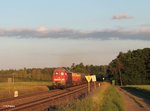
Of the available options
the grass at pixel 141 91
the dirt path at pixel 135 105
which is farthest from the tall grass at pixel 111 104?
the grass at pixel 141 91

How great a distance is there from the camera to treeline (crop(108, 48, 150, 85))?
15338 cm

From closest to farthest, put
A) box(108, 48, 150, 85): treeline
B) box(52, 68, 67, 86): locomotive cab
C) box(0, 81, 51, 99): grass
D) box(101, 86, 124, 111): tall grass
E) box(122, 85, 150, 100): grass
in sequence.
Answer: box(101, 86, 124, 111): tall grass < box(0, 81, 51, 99): grass < box(52, 68, 67, 86): locomotive cab < box(122, 85, 150, 100): grass < box(108, 48, 150, 85): treeline

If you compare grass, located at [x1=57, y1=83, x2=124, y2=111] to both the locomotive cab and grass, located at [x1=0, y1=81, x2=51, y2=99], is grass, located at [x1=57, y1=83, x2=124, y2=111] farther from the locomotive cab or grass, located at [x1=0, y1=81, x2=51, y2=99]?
the locomotive cab

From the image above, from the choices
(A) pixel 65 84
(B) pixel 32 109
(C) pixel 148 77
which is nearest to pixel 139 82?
(C) pixel 148 77

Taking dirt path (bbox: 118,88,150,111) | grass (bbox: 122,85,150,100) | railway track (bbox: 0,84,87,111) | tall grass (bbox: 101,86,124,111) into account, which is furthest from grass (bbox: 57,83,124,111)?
grass (bbox: 122,85,150,100)

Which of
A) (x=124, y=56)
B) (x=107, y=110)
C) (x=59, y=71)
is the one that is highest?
(x=124, y=56)

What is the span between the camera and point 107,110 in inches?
1008

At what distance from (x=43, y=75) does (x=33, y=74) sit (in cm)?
1021

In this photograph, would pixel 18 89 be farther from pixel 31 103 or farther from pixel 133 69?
pixel 133 69

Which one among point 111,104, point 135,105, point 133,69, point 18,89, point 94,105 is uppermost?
point 133,69

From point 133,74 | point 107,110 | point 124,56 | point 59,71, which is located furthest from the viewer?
point 124,56

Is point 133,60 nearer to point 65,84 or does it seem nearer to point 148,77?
point 148,77

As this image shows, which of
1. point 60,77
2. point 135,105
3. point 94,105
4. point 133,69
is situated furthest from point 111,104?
point 133,69

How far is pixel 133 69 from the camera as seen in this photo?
15375 centimetres
